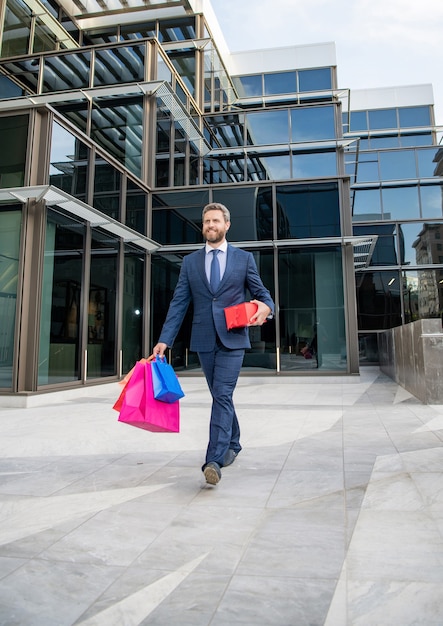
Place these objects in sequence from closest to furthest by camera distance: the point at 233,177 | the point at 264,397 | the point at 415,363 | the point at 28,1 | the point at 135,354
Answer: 1. the point at 415,363
2. the point at 264,397
3. the point at 135,354
4. the point at 28,1
5. the point at 233,177

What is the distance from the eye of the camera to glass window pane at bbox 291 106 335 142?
674 inches

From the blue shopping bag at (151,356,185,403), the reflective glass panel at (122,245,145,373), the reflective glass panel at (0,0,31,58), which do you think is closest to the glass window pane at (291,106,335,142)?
the reflective glass panel at (122,245,145,373)

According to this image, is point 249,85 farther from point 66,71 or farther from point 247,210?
point 247,210

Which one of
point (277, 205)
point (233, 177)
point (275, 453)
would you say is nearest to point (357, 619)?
point (275, 453)

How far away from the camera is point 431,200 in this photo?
20484 mm

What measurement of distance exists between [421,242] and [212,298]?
1864 centimetres

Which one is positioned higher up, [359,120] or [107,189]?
[359,120]

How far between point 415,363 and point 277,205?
6260 mm

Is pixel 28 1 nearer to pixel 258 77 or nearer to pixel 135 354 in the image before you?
pixel 258 77

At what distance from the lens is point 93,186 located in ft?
31.8

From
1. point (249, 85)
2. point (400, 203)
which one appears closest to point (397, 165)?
point (400, 203)

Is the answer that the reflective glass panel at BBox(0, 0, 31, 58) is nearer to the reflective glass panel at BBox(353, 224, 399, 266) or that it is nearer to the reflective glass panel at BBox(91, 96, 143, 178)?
the reflective glass panel at BBox(91, 96, 143, 178)

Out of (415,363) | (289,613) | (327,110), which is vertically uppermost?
(327,110)

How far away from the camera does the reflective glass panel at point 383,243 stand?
19281mm
